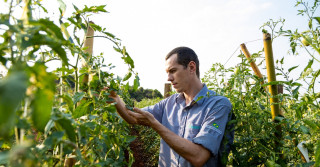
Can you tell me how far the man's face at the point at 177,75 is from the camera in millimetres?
2174

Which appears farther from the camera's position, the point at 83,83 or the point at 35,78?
the point at 83,83

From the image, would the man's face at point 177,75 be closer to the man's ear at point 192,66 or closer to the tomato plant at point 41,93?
the man's ear at point 192,66

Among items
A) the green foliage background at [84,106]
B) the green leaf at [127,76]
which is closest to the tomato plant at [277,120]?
the green foliage background at [84,106]

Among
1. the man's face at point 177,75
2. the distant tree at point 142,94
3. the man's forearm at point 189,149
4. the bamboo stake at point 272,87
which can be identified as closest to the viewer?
the bamboo stake at point 272,87

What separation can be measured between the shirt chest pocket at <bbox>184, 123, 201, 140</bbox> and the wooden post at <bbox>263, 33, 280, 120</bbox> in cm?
66

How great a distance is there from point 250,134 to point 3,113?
1.38 m

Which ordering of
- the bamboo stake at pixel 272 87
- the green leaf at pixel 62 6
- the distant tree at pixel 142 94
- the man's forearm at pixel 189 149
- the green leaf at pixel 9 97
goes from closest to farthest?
the green leaf at pixel 9 97, the green leaf at pixel 62 6, the bamboo stake at pixel 272 87, the man's forearm at pixel 189 149, the distant tree at pixel 142 94

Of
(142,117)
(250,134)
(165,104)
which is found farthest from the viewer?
(165,104)

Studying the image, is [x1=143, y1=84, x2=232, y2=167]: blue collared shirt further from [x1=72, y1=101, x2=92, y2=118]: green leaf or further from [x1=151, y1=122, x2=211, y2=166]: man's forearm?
[x1=72, y1=101, x2=92, y2=118]: green leaf

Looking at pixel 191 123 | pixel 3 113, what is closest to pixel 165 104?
pixel 191 123

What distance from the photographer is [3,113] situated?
235 millimetres

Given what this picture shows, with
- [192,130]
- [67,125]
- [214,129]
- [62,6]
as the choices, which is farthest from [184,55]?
[67,125]

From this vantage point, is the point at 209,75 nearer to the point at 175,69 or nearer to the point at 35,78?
the point at 175,69

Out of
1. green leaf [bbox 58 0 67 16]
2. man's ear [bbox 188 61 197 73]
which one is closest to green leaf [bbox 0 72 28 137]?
green leaf [bbox 58 0 67 16]
